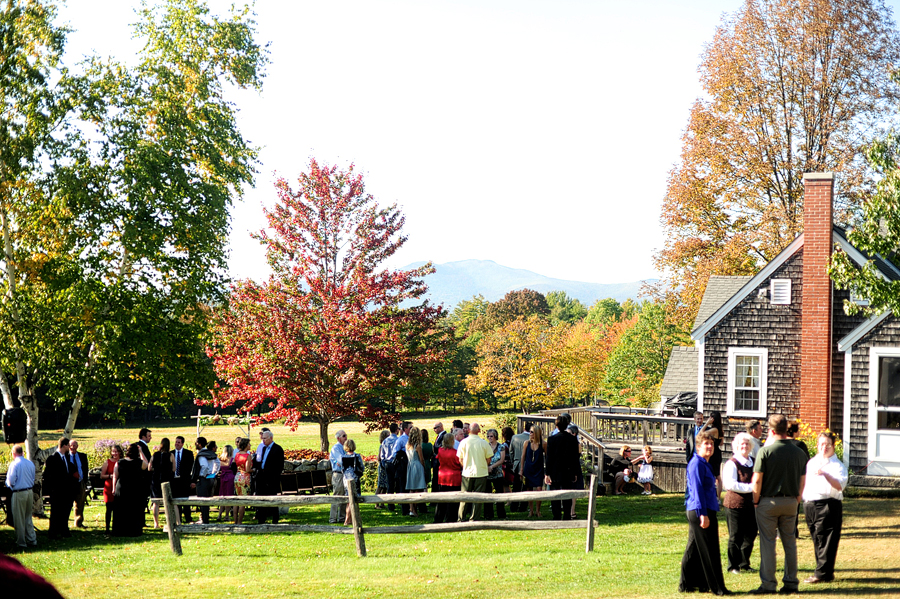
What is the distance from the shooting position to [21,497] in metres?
14.3

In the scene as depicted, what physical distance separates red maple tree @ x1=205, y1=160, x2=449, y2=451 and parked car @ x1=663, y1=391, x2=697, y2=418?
831cm

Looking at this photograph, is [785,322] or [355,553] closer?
[355,553]

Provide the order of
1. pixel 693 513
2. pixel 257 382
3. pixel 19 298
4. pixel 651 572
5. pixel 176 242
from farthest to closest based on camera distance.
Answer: pixel 257 382 < pixel 176 242 < pixel 19 298 < pixel 651 572 < pixel 693 513

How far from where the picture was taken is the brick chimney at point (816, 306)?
22.1 meters

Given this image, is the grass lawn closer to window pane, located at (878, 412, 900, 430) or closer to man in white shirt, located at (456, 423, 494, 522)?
man in white shirt, located at (456, 423, 494, 522)

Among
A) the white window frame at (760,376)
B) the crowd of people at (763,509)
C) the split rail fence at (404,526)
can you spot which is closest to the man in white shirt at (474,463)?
the split rail fence at (404,526)

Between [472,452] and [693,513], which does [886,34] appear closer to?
[472,452]

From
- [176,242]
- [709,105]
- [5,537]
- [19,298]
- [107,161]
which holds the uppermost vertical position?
[709,105]

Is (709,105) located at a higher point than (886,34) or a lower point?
lower

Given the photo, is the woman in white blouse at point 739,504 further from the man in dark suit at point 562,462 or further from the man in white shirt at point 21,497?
the man in white shirt at point 21,497

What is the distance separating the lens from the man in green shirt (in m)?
9.10

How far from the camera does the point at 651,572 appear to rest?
35.0 feet

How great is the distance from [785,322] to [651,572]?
14.4 meters

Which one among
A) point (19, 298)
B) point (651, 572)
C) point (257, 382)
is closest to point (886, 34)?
point (257, 382)
